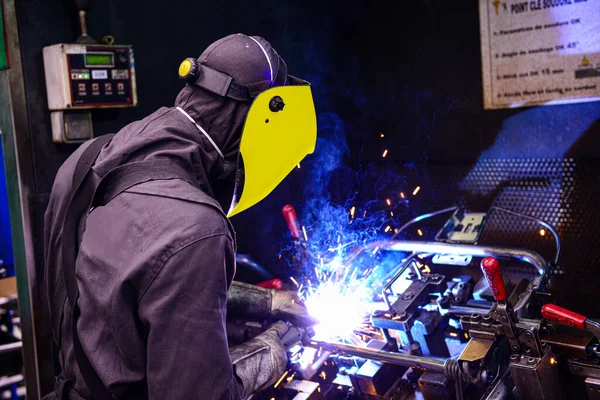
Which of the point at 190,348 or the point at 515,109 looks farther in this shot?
the point at 515,109

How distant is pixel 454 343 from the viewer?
2.23m

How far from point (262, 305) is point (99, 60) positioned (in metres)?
1.24

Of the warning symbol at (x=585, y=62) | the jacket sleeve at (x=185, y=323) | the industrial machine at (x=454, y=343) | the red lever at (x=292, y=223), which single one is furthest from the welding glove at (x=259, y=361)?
the warning symbol at (x=585, y=62)

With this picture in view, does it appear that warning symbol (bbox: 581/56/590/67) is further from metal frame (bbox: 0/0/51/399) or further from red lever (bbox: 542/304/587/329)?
metal frame (bbox: 0/0/51/399)

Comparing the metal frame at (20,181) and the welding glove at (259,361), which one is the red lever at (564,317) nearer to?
the welding glove at (259,361)

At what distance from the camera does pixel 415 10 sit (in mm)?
3055

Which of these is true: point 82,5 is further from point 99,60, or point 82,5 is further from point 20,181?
point 20,181

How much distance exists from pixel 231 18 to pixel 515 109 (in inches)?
58.3

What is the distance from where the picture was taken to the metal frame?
245cm

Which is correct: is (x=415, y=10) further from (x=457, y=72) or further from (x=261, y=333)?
(x=261, y=333)

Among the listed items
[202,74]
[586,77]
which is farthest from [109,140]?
[586,77]

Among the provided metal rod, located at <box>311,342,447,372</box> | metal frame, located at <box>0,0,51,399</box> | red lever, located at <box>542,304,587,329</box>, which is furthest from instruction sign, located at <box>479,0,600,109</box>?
metal frame, located at <box>0,0,51,399</box>

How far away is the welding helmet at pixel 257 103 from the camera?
1.75 meters

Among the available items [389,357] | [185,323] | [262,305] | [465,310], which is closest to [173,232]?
[185,323]
